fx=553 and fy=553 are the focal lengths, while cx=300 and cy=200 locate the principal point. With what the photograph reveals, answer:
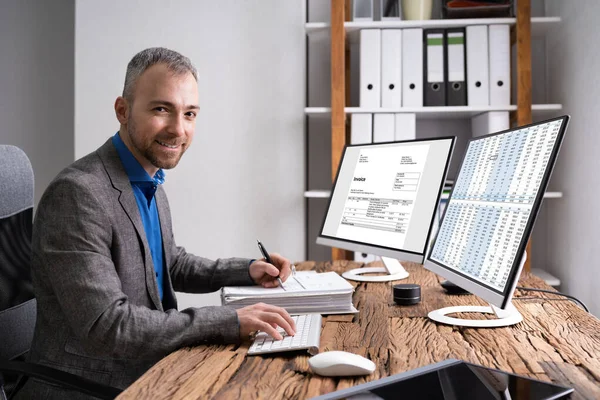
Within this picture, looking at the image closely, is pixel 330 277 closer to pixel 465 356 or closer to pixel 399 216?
pixel 399 216

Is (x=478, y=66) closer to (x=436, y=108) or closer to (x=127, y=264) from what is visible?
(x=436, y=108)

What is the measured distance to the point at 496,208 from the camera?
3.39 ft

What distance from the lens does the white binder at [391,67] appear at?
241 cm

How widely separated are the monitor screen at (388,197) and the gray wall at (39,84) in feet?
6.17

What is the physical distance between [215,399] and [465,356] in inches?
15.9

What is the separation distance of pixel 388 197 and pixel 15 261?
0.96 metres

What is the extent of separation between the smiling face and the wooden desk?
527 millimetres

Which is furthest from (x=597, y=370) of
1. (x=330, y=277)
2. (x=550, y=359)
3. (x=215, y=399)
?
(x=330, y=277)

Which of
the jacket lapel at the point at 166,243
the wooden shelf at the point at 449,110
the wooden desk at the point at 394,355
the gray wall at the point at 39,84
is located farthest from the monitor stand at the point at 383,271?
the gray wall at the point at 39,84

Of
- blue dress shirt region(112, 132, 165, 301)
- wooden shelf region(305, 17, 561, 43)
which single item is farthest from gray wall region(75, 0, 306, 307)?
blue dress shirt region(112, 132, 165, 301)

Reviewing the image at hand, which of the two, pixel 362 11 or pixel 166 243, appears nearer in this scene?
pixel 166 243

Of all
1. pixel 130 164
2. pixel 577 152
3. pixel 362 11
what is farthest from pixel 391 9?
pixel 130 164

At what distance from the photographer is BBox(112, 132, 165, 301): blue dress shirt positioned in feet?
4.07

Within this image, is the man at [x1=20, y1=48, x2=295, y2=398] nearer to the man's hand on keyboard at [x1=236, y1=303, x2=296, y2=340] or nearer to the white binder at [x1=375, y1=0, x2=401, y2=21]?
the man's hand on keyboard at [x1=236, y1=303, x2=296, y2=340]
